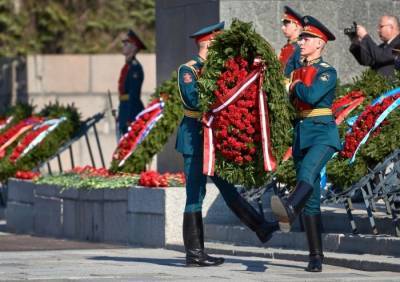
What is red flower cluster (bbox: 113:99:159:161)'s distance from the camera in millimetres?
16750

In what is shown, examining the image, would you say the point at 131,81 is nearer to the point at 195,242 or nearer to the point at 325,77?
the point at 195,242

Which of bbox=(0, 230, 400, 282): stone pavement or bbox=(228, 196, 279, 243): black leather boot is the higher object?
bbox=(228, 196, 279, 243): black leather boot

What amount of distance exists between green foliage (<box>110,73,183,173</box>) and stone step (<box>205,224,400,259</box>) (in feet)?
7.26

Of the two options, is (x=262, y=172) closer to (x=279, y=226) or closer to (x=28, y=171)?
(x=279, y=226)

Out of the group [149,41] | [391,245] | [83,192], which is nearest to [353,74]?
[83,192]

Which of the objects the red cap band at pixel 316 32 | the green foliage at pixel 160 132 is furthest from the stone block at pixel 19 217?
the red cap band at pixel 316 32

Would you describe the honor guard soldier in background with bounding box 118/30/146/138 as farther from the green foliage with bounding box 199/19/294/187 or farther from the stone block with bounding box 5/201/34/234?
the green foliage with bounding box 199/19/294/187

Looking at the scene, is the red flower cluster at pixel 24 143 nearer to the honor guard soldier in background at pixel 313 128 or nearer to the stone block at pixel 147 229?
the stone block at pixel 147 229

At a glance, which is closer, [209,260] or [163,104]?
[209,260]

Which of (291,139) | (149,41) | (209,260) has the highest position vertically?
(149,41)

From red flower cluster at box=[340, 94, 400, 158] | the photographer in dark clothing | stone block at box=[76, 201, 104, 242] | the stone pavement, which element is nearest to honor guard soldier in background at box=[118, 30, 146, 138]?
stone block at box=[76, 201, 104, 242]

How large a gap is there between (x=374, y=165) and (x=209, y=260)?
177 cm

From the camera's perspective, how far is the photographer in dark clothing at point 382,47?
48.4 feet

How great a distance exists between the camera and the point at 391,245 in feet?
39.6
